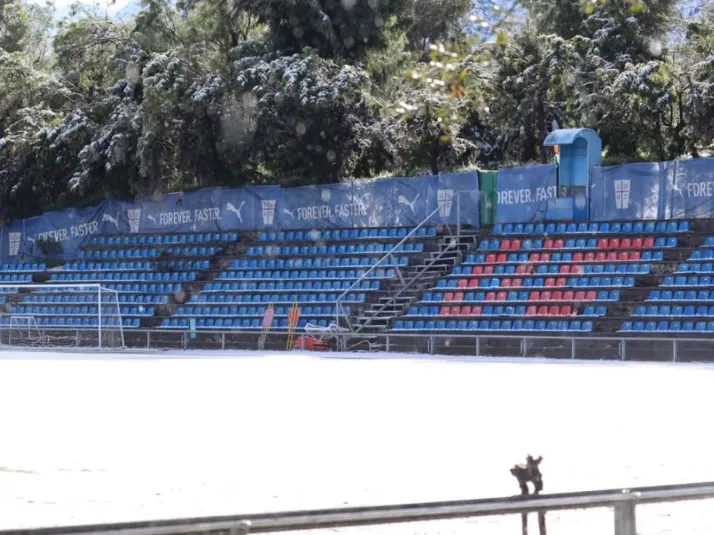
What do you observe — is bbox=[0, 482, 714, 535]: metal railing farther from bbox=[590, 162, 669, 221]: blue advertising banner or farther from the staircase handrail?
the staircase handrail

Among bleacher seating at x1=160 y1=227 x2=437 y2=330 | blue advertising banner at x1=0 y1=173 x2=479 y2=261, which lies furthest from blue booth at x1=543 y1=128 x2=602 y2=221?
bleacher seating at x1=160 y1=227 x2=437 y2=330

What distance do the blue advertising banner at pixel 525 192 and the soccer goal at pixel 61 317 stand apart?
1310 cm

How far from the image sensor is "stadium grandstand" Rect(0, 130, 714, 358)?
34.7 meters

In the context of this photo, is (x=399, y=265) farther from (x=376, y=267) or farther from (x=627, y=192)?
(x=627, y=192)

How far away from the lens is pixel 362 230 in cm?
4225

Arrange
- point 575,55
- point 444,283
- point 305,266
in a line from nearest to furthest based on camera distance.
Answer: point 444,283, point 305,266, point 575,55

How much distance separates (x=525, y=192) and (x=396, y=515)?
32.8m

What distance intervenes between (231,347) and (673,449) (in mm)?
25422

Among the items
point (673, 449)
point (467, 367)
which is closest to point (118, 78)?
point (467, 367)

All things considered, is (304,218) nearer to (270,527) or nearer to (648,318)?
(648,318)

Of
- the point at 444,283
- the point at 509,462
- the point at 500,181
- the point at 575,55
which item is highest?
the point at 575,55

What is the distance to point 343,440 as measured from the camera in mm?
16859

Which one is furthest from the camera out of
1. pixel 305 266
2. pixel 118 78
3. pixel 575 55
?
pixel 118 78

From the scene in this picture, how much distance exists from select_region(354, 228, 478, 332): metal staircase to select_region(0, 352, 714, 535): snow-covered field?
33.1ft
